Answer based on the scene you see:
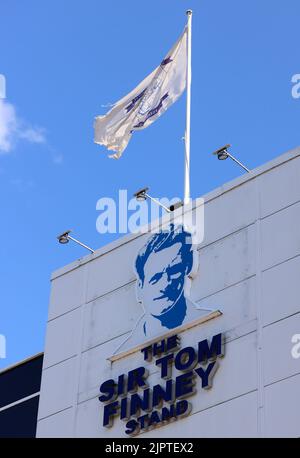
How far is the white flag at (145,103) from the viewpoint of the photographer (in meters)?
25.8

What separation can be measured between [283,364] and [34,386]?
660 cm

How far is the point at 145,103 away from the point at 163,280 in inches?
184

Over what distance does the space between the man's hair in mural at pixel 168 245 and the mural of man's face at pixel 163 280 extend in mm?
63

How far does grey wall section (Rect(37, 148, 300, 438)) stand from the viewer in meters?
20.2

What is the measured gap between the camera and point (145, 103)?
2592 cm

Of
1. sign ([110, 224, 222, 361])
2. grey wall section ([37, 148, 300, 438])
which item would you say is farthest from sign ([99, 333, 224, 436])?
sign ([110, 224, 222, 361])

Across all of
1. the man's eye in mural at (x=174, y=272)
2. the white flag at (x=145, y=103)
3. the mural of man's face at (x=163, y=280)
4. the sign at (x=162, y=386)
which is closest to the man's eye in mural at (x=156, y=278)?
the mural of man's face at (x=163, y=280)

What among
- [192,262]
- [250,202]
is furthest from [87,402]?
[250,202]

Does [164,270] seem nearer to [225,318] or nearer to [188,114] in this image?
[225,318]

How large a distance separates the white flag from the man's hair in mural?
10.7ft

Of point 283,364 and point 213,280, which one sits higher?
point 213,280

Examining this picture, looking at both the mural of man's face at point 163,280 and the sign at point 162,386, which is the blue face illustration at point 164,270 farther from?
the sign at point 162,386

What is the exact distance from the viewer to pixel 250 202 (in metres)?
22.1
